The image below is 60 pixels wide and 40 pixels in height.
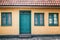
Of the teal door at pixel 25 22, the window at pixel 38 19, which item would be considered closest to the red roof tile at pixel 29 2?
the teal door at pixel 25 22

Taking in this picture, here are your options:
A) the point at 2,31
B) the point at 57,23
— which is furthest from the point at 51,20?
the point at 2,31

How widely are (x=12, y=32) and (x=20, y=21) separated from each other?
1404 mm

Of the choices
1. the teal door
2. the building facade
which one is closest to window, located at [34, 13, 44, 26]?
the building facade

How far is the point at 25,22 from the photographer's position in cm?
1590

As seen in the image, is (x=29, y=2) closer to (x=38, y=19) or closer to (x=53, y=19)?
(x=38, y=19)

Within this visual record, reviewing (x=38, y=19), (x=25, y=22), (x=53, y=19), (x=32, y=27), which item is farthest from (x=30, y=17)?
(x=53, y=19)

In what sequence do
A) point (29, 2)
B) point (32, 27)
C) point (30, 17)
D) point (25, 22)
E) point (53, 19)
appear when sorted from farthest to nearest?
point (53, 19) → point (25, 22) → point (30, 17) → point (32, 27) → point (29, 2)

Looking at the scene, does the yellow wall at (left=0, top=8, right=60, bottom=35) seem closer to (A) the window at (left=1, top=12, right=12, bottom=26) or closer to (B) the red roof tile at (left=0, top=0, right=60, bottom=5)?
(A) the window at (left=1, top=12, right=12, bottom=26)

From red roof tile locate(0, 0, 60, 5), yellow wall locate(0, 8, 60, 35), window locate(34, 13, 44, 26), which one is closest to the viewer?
red roof tile locate(0, 0, 60, 5)

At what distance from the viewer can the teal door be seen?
51.9ft

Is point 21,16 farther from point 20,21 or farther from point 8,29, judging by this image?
point 8,29

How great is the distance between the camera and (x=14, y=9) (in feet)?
50.6

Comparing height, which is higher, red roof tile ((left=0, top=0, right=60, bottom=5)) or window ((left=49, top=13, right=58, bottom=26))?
red roof tile ((left=0, top=0, right=60, bottom=5))

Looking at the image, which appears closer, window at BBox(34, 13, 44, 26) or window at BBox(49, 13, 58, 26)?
window at BBox(34, 13, 44, 26)
